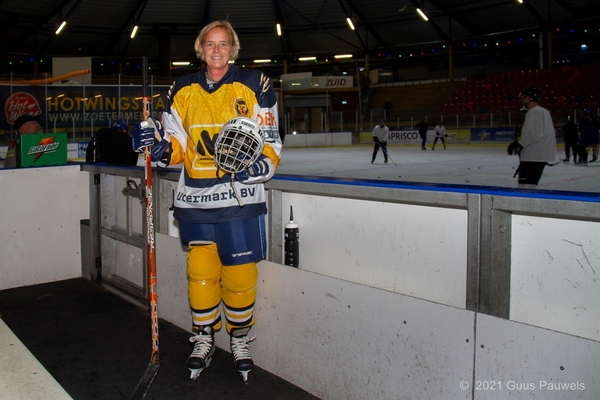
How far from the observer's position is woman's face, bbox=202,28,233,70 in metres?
2.76

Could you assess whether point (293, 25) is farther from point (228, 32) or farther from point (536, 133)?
point (228, 32)

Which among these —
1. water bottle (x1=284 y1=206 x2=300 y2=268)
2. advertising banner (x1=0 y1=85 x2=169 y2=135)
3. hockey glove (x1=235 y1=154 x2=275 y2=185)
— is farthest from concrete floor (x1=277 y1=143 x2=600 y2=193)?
hockey glove (x1=235 y1=154 x2=275 y2=185)

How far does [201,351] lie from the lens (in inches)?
113

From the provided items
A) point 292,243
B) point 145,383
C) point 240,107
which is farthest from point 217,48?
point 145,383

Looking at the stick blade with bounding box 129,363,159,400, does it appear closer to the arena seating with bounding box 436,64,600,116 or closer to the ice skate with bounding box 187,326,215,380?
the ice skate with bounding box 187,326,215,380

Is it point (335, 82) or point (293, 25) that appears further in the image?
point (293, 25)

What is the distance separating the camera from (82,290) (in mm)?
4566

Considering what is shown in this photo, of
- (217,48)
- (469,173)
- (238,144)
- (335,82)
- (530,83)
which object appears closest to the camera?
(238,144)

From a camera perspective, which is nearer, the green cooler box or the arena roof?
the green cooler box

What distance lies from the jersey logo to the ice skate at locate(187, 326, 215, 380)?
3.54ft

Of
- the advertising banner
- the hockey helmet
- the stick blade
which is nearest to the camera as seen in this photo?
the stick blade

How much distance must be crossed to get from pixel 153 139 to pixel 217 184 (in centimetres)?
39

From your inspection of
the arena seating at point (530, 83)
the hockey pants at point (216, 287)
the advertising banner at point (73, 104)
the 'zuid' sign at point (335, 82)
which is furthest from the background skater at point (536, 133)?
the 'zuid' sign at point (335, 82)

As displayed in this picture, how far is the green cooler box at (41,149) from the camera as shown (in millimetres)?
5070
